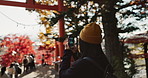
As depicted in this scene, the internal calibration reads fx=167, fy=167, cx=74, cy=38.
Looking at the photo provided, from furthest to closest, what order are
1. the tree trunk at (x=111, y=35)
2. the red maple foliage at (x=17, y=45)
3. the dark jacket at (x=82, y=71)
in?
the red maple foliage at (x=17, y=45)
the tree trunk at (x=111, y=35)
the dark jacket at (x=82, y=71)

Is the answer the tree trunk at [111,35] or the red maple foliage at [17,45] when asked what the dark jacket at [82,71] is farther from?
the red maple foliage at [17,45]

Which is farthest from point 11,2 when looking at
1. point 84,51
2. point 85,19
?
point 84,51

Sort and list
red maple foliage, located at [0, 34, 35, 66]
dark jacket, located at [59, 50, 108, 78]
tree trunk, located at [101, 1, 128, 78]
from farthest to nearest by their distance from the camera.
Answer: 1. red maple foliage, located at [0, 34, 35, 66]
2. tree trunk, located at [101, 1, 128, 78]
3. dark jacket, located at [59, 50, 108, 78]

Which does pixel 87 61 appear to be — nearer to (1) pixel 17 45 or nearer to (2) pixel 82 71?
(2) pixel 82 71

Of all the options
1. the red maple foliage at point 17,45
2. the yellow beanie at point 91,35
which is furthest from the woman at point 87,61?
the red maple foliage at point 17,45

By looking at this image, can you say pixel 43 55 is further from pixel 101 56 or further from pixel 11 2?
pixel 101 56

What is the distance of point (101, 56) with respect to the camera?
1.51 meters

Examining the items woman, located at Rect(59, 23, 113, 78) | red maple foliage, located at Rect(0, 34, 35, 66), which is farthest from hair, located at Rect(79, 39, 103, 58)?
red maple foliage, located at Rect(0, 34, 35, 66)

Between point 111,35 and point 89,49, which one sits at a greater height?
point 89,49

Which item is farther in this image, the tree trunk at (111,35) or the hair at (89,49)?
the tree trunk at (111,35)

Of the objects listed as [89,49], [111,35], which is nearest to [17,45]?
[111,35]

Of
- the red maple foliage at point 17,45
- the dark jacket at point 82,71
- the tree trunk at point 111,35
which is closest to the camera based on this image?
the dark jacket at point 82,71

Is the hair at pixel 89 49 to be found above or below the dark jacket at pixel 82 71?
above

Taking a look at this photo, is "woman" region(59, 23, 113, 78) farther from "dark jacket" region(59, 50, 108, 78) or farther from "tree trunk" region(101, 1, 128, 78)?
"tree trunk" region(101, 1, 128, 78)
